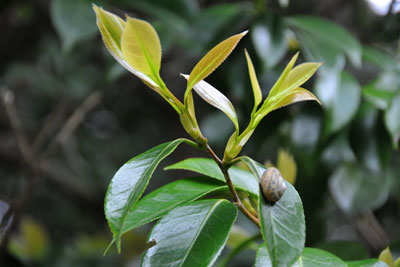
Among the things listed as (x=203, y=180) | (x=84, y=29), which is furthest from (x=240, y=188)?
(x=84, y=29)

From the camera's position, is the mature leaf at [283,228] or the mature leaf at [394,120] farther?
the mature leaf at [394,120]

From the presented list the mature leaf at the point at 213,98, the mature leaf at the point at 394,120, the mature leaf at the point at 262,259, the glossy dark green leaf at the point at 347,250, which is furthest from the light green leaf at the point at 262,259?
the mature leaf at the point at 394,120

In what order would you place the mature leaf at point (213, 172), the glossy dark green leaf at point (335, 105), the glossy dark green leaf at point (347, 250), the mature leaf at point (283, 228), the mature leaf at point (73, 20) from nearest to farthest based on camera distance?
the mature leaf at point (283, 228), the mature leaf at point (213, 172), the glossy dark green leaf at point (347, 250), the glossy dark green leaf at point (335, 105), the mature leaf at point (73, 20)

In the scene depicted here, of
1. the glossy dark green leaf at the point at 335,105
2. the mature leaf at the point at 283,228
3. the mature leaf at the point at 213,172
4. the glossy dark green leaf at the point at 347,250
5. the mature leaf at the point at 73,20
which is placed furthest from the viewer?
the mature leaf at the point at 73,20

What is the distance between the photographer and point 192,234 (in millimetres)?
355

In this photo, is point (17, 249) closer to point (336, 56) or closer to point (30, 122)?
point (30, 122)

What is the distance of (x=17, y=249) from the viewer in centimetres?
136

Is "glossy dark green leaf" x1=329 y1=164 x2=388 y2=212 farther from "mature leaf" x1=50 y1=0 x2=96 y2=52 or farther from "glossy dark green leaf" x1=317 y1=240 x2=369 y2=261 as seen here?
"mature leaf" x1=50 y1=0 x2=96 y2=52

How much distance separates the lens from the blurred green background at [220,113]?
843 mm

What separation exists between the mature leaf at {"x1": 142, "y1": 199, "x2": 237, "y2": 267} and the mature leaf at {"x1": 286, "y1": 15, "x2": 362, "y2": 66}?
0.59m

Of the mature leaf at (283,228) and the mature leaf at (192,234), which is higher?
the mature leaf at (283,228)

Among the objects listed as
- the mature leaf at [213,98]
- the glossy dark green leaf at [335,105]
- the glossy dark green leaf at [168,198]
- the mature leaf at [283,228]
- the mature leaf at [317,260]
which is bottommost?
the glossy dark green leaf at [335,105]

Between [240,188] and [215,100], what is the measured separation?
0.37ft

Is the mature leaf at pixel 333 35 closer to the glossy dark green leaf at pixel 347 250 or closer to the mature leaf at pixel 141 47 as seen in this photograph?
the glossy dark green leaf at pixel 347 250
